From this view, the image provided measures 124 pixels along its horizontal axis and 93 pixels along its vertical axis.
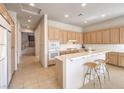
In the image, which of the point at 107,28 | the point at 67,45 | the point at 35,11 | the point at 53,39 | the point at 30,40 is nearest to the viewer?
the point at 35,11

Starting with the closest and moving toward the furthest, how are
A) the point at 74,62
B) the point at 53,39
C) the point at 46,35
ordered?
the point at 74,62 < the point at 46,35 < the point at 53,39

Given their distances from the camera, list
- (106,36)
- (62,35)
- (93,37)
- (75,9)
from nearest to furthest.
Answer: (75,9)
(106,36)
(62,35)
(93,37)

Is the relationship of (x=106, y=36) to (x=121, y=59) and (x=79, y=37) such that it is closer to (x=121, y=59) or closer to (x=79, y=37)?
(x=121, y=59)

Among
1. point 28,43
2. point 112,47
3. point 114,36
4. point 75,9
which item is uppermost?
point 75,9

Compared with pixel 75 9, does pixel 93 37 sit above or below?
below

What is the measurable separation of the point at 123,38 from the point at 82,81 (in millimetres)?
3816

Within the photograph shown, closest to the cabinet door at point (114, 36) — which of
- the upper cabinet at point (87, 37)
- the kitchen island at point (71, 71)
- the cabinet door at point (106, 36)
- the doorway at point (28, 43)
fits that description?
the cabinet door at point (106, 36)

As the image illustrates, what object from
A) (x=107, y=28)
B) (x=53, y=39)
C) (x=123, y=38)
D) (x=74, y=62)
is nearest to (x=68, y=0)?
(x=74, y=62)

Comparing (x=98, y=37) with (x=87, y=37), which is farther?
(x=87, y=37)

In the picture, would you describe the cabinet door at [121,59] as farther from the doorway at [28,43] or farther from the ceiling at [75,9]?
the doorway at [28,43]

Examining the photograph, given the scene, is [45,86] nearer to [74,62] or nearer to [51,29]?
[74,62]

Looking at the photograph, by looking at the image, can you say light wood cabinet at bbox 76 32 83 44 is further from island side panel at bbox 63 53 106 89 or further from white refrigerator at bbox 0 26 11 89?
white refrigerator at bbox 0 26 11 89

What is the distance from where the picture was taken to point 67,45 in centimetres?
749

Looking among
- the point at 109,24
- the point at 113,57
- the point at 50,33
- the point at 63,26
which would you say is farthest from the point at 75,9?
the point at 113,57
